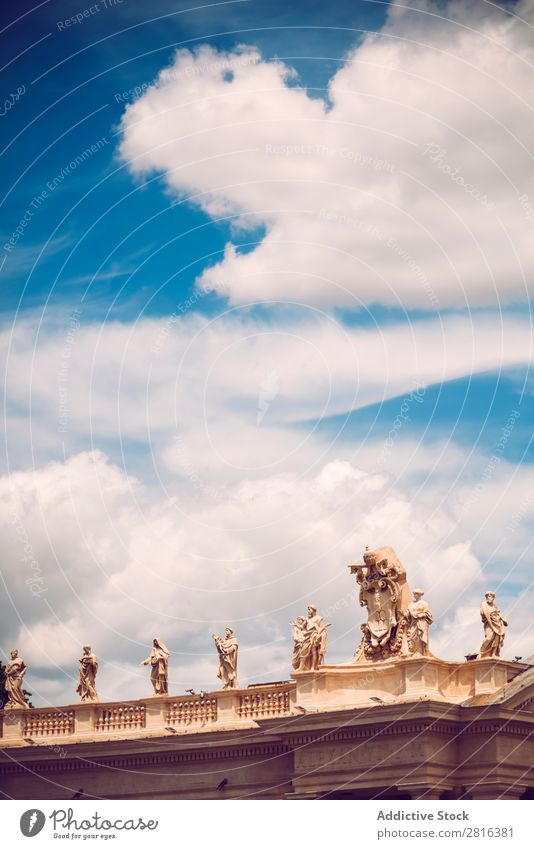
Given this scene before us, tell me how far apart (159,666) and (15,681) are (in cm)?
698

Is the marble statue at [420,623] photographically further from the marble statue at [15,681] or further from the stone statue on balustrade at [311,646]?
the marble statue at [15,681]

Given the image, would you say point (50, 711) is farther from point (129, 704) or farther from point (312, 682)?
point (312, 682)

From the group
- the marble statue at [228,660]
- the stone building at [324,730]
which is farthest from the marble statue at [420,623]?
the marble statue at [228,660]

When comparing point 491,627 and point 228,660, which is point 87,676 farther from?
point 491,627

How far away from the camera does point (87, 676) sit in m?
64.4

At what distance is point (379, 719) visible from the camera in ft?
181

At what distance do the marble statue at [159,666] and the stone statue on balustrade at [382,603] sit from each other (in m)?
7.76

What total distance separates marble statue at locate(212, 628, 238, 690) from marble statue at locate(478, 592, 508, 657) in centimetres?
878

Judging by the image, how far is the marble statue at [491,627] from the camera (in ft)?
183

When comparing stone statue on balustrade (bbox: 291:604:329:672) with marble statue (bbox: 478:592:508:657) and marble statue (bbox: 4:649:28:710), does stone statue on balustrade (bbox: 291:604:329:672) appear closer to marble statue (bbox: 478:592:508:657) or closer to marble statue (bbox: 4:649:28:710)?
marble statue (bbox: 478:592:508:657)
